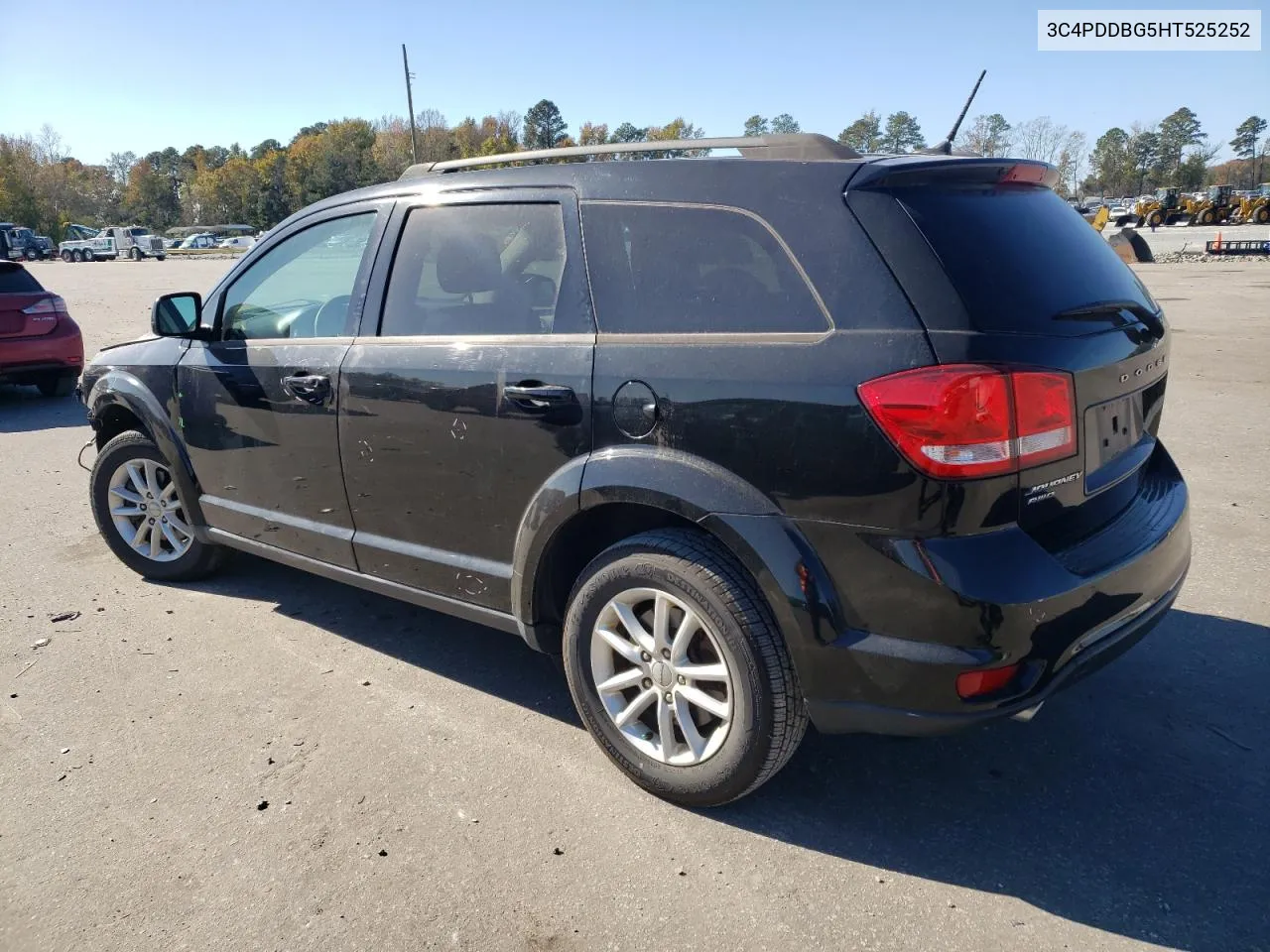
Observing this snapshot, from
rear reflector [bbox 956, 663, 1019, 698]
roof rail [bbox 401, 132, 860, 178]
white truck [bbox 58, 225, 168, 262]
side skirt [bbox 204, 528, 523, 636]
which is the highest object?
white truck [bbox 58, 225, 168, 262]

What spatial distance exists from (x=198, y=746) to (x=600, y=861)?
1618 millimetres

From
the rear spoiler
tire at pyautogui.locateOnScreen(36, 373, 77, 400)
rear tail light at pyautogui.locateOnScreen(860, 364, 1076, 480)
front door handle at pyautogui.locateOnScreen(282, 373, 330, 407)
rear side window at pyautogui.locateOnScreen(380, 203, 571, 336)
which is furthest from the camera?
tire at pyautogui.locateOnScreen(36, 373, 77, 400)

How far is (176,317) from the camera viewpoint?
435 cm

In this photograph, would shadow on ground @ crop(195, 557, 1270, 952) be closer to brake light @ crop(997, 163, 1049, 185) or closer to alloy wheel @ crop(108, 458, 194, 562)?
brake light @ crop(997, 163, 1049, 185)

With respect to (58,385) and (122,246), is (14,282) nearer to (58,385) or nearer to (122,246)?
(58,385)

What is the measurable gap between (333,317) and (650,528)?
1725mm

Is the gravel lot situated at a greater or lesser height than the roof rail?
lesser

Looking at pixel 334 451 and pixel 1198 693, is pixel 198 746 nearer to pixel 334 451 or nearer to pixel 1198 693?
pixel 334 451

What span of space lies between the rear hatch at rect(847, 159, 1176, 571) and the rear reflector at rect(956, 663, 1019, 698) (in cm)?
36

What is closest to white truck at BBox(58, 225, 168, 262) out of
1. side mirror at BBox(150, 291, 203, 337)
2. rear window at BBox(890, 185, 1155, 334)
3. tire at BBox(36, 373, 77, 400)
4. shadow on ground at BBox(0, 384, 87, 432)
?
shadow on ground at BBox(0, 384, 87, 432)

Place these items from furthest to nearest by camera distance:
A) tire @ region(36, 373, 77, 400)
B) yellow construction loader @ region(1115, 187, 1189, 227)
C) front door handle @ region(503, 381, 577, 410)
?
1. yellow construction loader @ region(1115, 187, 1189, 227)
2. tire @ region(36, 373, 77, 400)
3. front door handle @ region(503, 381, 577, 410)

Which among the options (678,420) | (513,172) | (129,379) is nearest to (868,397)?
(678,420)

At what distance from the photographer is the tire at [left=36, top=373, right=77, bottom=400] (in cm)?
1096

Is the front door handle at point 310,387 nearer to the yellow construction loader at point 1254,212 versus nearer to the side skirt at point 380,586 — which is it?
the side skirt at point 380,586
